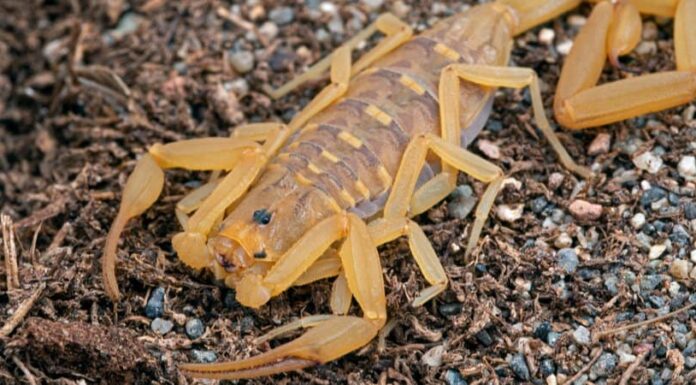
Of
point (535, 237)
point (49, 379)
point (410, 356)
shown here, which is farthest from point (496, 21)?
point (49, 379)

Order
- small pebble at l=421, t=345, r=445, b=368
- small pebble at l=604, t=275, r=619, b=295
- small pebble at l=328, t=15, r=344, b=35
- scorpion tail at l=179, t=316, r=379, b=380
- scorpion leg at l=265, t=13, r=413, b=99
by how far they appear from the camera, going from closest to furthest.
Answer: scorpion tail at l=179, t=316, r=379, b=380 → small pebble at l=421, t=345, r=445, b=368 → small pebble at l=604, t=275, r=619, b=295 → scorpion leg at l=265, t=13, r=413, b=99 → small pebble at l=328, t=15, r=344, b=35

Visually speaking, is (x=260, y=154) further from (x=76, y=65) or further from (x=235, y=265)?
(x=76, y=65)

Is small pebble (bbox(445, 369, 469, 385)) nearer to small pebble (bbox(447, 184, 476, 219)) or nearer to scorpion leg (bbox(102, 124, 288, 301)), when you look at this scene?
small pebble (bbox(447, 184, 476, 219))

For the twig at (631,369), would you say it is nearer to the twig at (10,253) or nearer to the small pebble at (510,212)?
the small pebble at (510,212)

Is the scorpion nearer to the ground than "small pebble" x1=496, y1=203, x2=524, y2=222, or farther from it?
farther from it

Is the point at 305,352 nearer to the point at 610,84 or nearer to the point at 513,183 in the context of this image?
the point at 513,183

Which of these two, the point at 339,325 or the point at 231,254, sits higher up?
the point at 231,254

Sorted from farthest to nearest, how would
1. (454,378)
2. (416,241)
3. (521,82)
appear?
(521,82), (416,241), (454,378)

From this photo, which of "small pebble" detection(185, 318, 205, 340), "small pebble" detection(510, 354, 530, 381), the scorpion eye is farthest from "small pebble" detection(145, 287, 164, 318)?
"small pebble" detection(510, 354, 530, 381)

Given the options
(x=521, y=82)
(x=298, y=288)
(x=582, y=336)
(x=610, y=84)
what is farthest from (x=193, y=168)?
(x=610, y=84)
